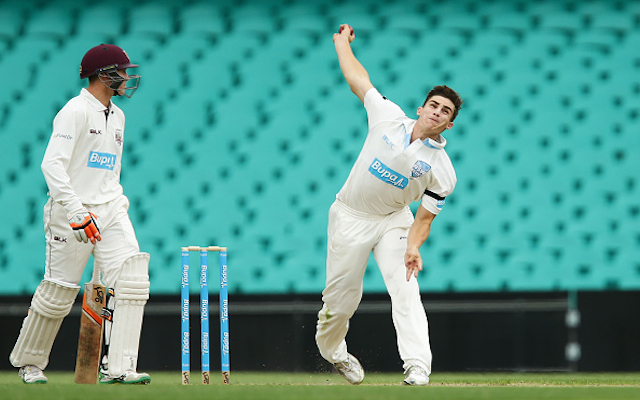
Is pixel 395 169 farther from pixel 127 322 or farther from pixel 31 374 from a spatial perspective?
pixel 31 374

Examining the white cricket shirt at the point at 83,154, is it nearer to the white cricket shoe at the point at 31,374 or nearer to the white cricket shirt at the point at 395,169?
the white cricket shoe at the point at 31,374

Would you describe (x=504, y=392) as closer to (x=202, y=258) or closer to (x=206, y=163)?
(x=202, y=258)

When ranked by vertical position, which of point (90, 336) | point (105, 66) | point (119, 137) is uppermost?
point (105, 66)

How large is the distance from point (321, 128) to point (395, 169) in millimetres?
2893

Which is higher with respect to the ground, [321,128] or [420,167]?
[321,128]

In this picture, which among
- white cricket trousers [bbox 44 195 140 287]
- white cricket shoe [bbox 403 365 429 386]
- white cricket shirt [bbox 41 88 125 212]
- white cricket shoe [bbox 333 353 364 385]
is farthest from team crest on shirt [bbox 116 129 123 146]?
white cricket shoe [bbox 403 365 429 386]

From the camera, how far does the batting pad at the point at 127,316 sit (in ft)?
10.8

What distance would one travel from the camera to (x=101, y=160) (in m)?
3.46

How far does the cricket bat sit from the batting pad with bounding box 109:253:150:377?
0.08 meters

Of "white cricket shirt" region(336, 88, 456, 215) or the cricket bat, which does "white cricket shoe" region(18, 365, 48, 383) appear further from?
"white cricket shirt" region(336, 88, 456, 215)

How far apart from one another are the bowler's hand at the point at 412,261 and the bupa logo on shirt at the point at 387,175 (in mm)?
288

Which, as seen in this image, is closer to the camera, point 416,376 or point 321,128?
point 416,376

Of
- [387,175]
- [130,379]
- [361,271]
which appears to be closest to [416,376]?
[361,271]

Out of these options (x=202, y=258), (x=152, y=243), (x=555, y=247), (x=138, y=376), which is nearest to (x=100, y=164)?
(x=202, y=258)
